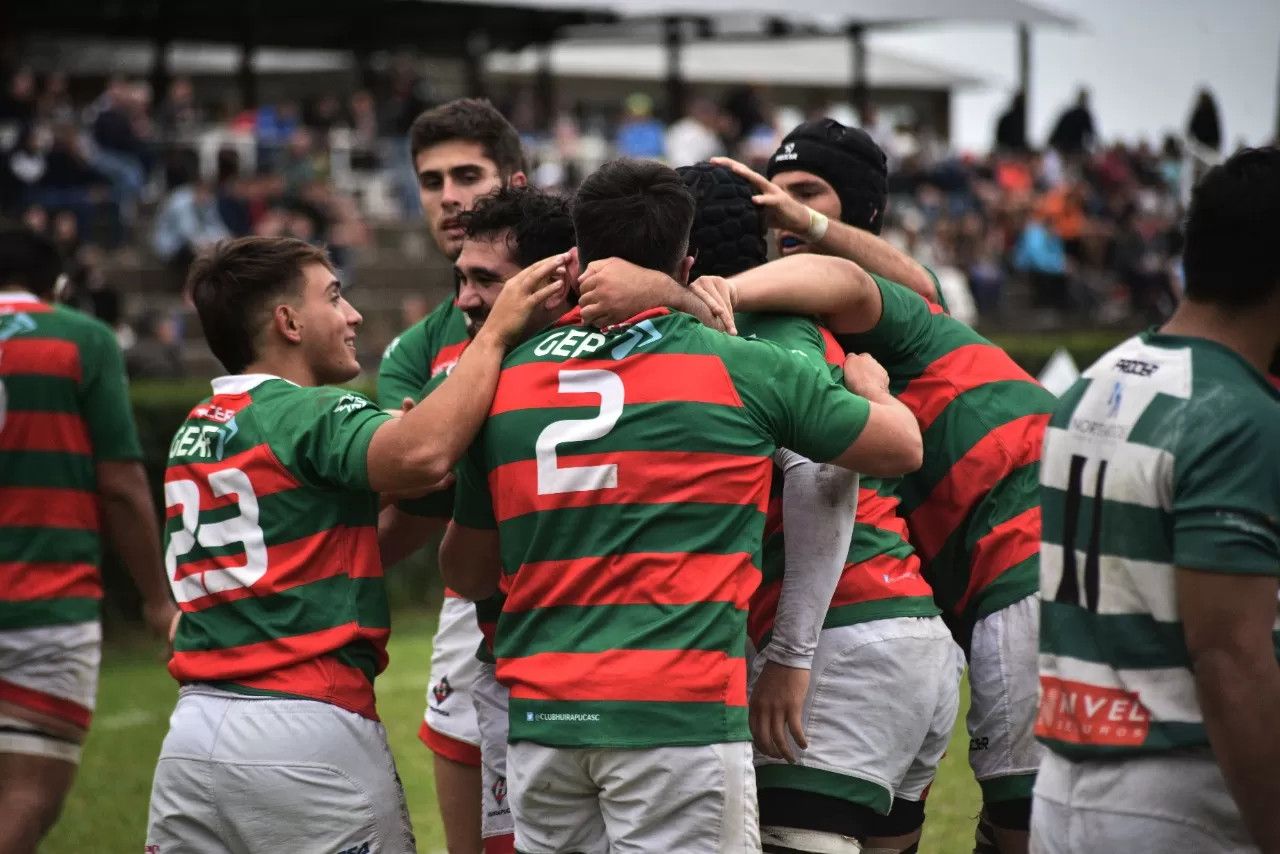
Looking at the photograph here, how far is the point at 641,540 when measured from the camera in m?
3.17

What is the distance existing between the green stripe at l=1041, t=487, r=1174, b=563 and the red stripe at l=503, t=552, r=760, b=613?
703 mm

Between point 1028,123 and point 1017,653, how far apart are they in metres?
29.3

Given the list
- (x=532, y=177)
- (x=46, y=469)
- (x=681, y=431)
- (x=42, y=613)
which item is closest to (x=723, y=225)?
(x=681, y=431)

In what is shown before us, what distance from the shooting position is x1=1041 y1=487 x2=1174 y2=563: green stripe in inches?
108

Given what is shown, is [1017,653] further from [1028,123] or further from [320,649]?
[1028,123]

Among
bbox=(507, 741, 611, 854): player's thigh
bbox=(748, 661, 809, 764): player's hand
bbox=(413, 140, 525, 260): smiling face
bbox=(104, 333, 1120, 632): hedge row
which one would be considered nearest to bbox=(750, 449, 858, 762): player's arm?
bbox=(748, 661, 809, 764): player's hand

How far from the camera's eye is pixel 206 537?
143 inches

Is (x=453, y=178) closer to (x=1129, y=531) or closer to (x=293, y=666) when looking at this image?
(x=293, y=666)

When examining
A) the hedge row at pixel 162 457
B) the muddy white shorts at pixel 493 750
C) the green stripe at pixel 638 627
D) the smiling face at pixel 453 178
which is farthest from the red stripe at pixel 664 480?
the hedge row at pixel 162 457

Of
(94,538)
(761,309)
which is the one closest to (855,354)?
(761,309)

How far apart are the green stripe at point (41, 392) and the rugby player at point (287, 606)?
145cm

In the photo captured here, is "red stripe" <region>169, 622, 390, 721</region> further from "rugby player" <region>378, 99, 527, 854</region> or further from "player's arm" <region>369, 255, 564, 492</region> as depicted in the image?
"rugby player" <region>378, 99, 527, 854</region>

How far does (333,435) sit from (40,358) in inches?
76.7

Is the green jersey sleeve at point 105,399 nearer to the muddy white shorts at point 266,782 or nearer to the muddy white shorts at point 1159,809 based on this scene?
the muddy white shorts at point 266,782
